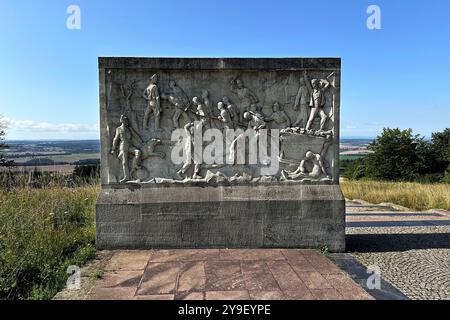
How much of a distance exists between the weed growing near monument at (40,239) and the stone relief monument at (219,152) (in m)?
0.61

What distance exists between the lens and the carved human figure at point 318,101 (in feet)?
18.4

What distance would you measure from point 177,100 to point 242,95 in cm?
105

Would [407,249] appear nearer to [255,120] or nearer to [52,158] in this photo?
[255,120]

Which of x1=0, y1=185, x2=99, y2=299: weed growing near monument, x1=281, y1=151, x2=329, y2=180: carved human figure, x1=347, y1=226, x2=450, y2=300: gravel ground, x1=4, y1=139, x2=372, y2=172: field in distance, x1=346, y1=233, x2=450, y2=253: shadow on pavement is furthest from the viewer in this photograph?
x1=4, y1=139, x2=372, y2=172: field in distance

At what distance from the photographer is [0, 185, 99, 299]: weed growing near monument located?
4143 millimetres

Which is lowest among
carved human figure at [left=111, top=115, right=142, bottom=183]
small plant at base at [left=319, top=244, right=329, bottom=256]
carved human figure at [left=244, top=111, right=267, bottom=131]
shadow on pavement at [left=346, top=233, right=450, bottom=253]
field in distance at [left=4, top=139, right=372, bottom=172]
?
shadow on pavement at [left=346, top=233, right=450, bottom=253]

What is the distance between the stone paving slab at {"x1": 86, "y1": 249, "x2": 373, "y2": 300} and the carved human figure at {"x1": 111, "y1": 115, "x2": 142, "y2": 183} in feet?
4.30

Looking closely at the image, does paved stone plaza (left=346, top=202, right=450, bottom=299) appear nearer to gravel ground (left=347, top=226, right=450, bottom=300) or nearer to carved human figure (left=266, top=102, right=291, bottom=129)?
gravel ground (left=347, top=226, right=450, bottom=300)

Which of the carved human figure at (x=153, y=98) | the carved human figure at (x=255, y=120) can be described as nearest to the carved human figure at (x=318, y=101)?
the carved human figure at (x=255, y=120)

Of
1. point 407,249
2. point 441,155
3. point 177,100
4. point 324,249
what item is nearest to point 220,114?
point 177,100

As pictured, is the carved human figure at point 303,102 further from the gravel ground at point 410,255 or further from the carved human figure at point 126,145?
the carved human figure at point 126,145

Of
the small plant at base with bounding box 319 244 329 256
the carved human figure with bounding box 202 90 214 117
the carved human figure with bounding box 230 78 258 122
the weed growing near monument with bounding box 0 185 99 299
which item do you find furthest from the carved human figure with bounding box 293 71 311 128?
the weed growing near monument with bounding box 0 185 99 299

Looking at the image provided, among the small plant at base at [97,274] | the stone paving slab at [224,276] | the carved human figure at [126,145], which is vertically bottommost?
the stone paving slab at [224,276]
